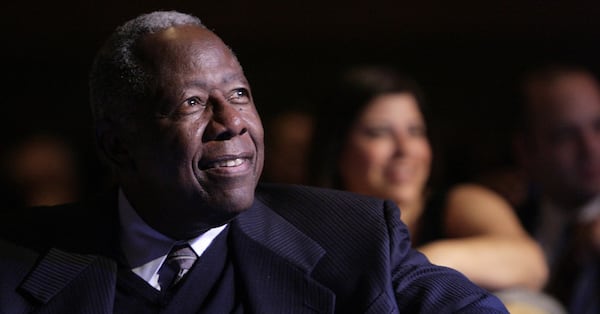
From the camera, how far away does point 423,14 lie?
2676 millimetres

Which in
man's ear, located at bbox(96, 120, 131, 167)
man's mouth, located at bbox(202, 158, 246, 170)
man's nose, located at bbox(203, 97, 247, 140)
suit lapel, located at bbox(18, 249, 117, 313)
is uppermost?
man's nose, located at bbox(203, 97, 247, 140)

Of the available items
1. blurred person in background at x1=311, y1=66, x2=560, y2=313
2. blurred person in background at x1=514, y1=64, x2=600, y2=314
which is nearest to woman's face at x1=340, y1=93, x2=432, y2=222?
blurred person in background at x1=311, y1=66, x2=560, y2=313

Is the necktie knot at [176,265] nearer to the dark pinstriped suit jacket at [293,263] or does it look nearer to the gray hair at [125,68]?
the dark pinstriped suit jacket at [293,263]

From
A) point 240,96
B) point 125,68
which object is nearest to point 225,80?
point 240,96

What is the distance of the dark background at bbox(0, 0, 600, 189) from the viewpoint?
2.60 m

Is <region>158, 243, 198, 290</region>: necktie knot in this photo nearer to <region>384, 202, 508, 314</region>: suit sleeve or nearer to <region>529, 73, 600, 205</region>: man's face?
<region>384, 202, 508, 314</region>: suit sleeve

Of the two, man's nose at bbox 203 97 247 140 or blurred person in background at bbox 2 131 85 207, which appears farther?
blurred person in background at bbox 2 131 85 207

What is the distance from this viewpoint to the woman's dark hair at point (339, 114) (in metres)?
1.95

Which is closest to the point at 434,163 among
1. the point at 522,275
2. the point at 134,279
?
the point at 522,275

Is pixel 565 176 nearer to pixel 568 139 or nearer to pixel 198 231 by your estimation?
pixel 568 139

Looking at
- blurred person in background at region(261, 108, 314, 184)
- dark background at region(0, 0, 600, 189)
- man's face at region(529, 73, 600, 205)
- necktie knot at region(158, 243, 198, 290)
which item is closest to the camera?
necktie knot at region(158, 243, 198, 290)

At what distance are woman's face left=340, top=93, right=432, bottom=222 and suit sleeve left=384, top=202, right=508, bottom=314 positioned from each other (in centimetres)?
50

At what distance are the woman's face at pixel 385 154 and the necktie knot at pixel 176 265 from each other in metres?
0.60

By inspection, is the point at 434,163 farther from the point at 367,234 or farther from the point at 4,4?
the point at 4,4
